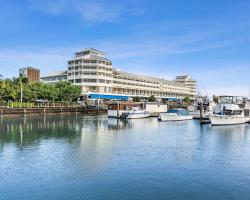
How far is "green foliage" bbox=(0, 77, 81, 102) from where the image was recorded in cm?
12450

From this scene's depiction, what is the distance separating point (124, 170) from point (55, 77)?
158m

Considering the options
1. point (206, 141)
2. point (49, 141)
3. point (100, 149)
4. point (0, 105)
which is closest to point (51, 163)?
point (100, 149)

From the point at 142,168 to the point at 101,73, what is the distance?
134 metres

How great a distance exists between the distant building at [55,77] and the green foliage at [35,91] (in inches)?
1296

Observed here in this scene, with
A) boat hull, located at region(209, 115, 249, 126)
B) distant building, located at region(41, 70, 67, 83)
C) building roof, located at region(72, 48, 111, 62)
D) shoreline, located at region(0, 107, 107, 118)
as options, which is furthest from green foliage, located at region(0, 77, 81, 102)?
boat hull, located at region(209, 115, 249, 126)

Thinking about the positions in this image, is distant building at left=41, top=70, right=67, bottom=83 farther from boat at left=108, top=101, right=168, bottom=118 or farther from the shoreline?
boat at left=108, top=101, right=168, bottom=118

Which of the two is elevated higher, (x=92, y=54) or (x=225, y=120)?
(x=92, y=54)

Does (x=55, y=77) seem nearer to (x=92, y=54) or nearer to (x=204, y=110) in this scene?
(x=92, y=54)

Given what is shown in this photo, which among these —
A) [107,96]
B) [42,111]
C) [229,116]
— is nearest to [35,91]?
[42,111]

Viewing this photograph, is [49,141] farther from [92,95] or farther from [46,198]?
[92,95]

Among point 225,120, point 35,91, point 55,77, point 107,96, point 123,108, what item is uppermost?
point 55,77

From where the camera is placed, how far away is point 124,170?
100 ft

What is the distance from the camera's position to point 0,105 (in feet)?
378

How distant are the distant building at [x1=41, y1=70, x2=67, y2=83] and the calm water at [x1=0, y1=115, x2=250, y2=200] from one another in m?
128
